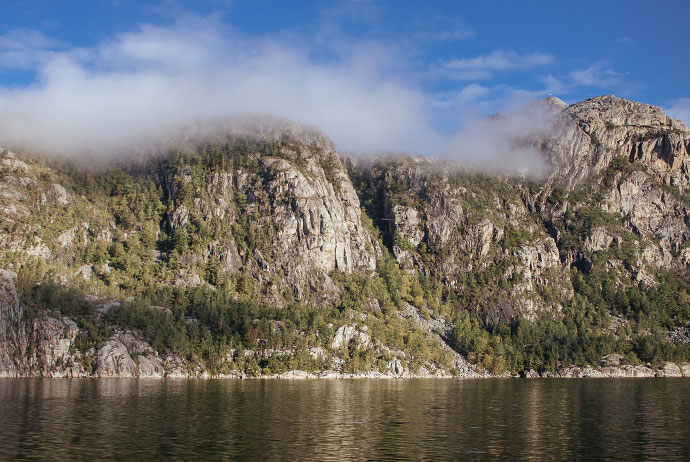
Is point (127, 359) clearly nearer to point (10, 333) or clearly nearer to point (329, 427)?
point (10, 333)

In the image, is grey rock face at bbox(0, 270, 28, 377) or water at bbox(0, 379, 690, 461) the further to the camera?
grey rock face at bbox(0, 270, 28, 377)

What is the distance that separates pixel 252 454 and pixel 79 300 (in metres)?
153

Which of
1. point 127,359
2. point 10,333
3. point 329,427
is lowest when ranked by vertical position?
point 127,359

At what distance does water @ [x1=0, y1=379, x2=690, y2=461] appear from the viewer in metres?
58.7

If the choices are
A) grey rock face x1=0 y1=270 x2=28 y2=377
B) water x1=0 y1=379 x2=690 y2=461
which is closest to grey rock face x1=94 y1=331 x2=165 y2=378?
grey rock face x1=0 y1=270 x2=28 y2=377

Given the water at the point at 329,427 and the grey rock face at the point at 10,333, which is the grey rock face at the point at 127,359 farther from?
the water at the point at 329,427

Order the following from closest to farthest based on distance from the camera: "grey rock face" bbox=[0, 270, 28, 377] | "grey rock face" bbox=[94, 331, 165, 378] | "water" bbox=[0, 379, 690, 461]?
"water" bbox=[0, 379, 690, 461], "grey rock face" bbox=[0, 270, 28, 377], "grey rock face" bbox=[94, 331, 165, 378]

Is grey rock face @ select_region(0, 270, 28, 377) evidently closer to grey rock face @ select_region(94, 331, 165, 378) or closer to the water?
grey rock face @ select_region(94, 331, 165, 378)

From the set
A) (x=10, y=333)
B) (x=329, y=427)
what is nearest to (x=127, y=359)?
(x=10, y=333)

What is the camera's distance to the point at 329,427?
75688 millimetres

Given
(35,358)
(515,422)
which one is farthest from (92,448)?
(35,358)

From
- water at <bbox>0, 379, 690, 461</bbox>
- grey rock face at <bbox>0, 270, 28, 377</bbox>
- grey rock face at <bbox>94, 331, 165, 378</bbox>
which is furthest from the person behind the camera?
grey rock face at <bbox>94, 331, 165, 378</bbox>

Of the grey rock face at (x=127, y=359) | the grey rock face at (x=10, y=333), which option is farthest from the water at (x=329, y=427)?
the grey rock face at (x=127, y=359)

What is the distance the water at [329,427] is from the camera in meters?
58.7
